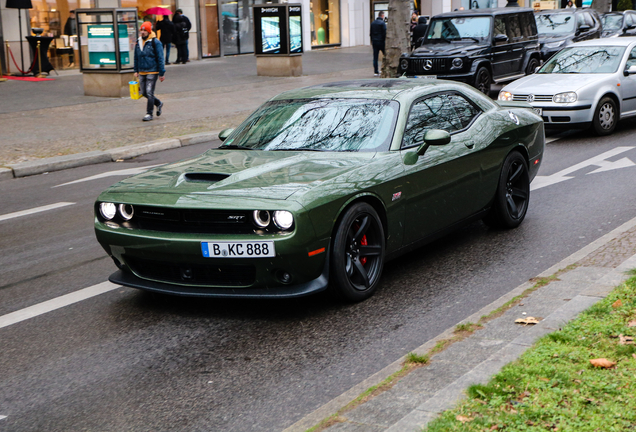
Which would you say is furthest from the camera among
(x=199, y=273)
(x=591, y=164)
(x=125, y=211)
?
(x=591, y=164)

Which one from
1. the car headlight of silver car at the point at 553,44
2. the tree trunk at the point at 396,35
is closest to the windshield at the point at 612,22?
the car headlight of silver car at the point at 553,44

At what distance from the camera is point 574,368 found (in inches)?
156

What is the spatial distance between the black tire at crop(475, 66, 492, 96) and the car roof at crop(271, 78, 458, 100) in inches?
484

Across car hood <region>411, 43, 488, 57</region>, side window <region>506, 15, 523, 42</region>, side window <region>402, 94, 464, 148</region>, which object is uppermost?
side window <region>506, 15, 523, 42</region>

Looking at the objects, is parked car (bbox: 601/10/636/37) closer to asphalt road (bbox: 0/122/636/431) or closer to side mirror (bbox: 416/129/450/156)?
asphalt road (bbox: 0/122/636/431)

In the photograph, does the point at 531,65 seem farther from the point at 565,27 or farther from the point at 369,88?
the point at 369,88

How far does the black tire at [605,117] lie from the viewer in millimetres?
13383

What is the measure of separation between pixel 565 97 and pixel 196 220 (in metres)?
9.59

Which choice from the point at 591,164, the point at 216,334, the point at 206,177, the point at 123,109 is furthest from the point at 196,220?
the point at 123,109

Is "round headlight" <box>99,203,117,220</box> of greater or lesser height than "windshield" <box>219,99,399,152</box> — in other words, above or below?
below

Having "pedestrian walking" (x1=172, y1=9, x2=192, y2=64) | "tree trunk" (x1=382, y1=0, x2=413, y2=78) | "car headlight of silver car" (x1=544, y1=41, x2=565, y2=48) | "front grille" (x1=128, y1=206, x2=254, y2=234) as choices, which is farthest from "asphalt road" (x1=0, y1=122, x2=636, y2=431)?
"pedestrian walking" (x1=172, y1=9, x2=192, y2=64)

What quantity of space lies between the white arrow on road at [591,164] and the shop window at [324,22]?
2614cm

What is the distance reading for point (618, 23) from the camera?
27.2m

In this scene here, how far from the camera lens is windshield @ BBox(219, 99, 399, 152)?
19.9 feet
